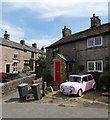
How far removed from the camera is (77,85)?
54.6 ft

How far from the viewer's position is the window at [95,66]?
69.1ft

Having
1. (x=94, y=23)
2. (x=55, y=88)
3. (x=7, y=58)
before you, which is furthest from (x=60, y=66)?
(x=7, y=58)

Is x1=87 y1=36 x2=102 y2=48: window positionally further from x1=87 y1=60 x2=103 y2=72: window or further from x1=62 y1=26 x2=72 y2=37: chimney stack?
→ x1=62 y1=26 x2=72 y2=37: chimney stack

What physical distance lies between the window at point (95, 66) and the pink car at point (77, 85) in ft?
8.80

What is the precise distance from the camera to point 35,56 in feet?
164

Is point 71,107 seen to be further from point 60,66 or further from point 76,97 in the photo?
point 60,66

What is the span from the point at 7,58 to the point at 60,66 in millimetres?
18282

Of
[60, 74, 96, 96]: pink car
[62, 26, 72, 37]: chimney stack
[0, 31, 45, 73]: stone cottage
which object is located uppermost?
[62, 26, 72, 37]: chimney stack

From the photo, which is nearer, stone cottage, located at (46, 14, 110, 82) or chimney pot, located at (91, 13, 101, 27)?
stone cottage, located at (46, 14, 110, 82)

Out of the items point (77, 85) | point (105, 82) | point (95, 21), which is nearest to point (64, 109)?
point (77, 85)

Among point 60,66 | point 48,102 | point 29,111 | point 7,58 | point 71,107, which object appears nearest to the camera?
point 29,111

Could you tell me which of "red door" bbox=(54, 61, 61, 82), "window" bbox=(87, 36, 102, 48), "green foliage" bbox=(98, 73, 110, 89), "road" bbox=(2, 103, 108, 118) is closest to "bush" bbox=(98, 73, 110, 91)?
"green foliage" bbox=(98, 73, 110, 89)

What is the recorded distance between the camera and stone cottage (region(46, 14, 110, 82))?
20859mm

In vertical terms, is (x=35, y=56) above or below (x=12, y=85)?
above
